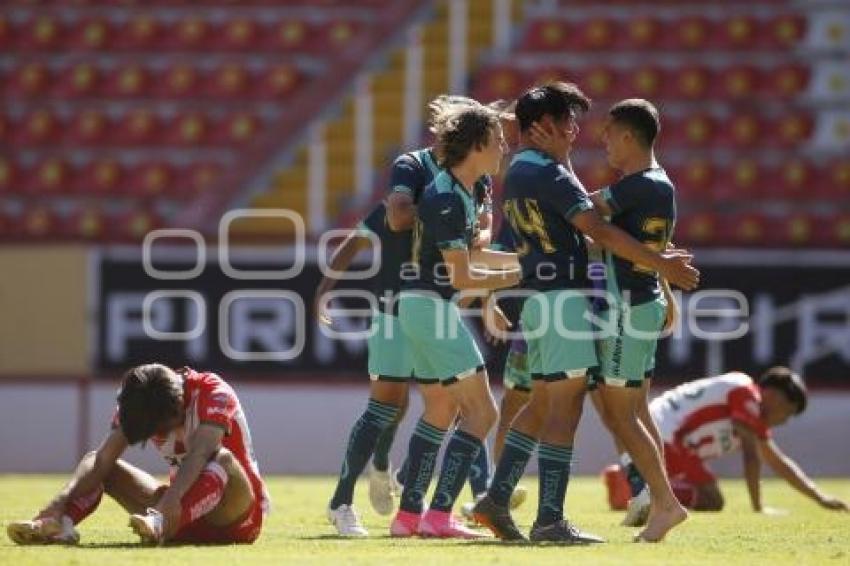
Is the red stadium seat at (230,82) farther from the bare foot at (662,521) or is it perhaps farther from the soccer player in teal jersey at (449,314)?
the bare foot at (662,521)

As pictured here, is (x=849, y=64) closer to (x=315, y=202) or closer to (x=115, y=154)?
(x=315, y=202)

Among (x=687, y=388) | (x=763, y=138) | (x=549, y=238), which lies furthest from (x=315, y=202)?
(x=549, y=238)

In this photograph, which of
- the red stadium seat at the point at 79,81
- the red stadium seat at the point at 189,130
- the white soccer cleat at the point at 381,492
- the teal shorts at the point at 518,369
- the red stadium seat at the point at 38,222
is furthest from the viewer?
the red stadium seat at the point at 79,81

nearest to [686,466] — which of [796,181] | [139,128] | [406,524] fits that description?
[406,524]

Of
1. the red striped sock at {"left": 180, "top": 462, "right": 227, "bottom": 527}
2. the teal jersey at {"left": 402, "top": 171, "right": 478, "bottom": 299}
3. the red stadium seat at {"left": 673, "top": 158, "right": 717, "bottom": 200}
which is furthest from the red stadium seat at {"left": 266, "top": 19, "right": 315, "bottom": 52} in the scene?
the red striped sock at {"left": 180, "top": 462, "right": 227, "bottom": 527}

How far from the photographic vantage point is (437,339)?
9289 mm

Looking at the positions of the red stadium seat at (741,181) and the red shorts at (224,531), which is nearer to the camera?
the red shorts at (224,531)

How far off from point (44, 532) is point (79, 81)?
14.7 m

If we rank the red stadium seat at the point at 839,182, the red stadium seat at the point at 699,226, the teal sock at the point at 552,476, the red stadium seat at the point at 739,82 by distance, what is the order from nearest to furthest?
the teal sock at the point at 552,476, the red stadium seat at the point at 699,226, the red stadium seat at the point at 839,182, the red stadium seat at the point at 739,82

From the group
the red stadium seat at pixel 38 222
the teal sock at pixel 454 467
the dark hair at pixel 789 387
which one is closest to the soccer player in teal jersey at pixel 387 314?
the teal sock at pixel 454 467

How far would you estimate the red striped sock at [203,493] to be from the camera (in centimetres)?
849

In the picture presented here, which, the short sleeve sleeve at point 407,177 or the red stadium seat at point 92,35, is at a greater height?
the red stadium seat at point 92,35

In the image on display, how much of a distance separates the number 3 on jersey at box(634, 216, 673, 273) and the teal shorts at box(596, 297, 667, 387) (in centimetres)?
23

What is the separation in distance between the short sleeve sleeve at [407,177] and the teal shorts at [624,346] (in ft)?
4.18
